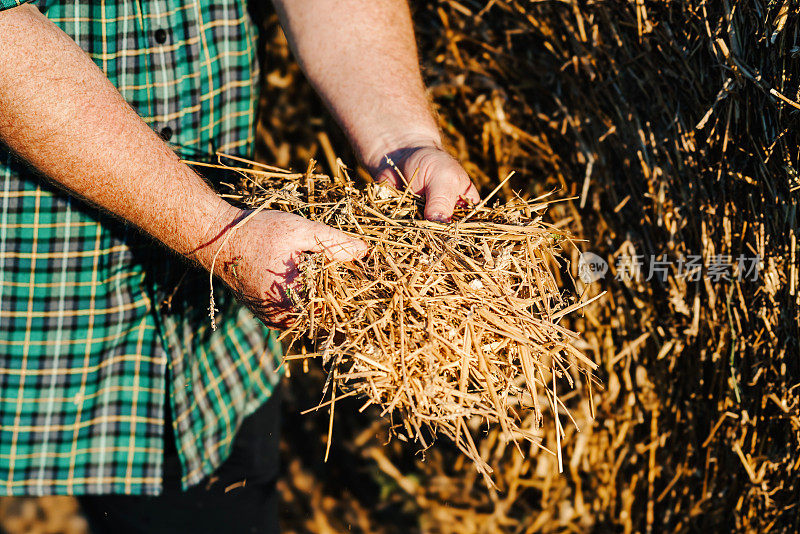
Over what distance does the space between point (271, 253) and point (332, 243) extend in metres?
0.09

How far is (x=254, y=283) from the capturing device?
0.92 metres

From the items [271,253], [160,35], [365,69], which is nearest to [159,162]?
[271,253]

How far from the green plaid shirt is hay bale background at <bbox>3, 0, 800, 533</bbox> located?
0.58 metres

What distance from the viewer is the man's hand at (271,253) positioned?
86cm

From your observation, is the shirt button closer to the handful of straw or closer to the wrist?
the wrist

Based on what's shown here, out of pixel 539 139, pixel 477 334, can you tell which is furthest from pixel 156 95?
pixel 539 139

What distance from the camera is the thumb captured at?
853mm

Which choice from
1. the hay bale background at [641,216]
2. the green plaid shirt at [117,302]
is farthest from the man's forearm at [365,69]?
the hay bale background at [641,216]

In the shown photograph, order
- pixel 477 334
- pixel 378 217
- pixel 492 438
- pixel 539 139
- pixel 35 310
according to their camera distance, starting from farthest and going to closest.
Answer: pixel 492 438 < pixel 539 139 < pixel 35 310 < pixel 378 217 < pixel 477 334

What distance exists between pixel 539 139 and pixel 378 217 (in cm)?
79

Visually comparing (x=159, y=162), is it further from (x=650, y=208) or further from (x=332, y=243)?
(x=650, y=208)

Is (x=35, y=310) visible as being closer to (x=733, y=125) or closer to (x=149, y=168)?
(x=149, y=168)

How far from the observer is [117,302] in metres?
1.15

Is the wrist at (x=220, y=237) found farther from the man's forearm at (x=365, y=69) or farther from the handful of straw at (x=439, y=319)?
the man's forearm at (x=365, y=69)
